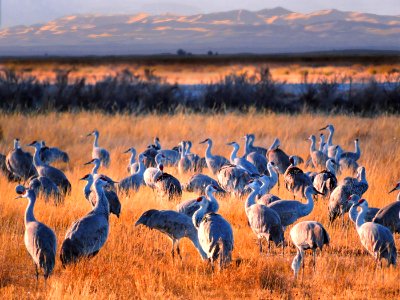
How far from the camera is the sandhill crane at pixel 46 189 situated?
11.2 metres

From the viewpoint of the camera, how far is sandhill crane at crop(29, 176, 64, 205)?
11.2 m

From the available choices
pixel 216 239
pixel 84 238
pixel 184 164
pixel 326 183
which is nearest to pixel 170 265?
pixel 216 239

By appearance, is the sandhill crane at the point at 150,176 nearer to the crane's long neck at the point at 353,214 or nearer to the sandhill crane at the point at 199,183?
the sandhill crane at the point at 199,183

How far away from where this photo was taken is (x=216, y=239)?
800 centimetres

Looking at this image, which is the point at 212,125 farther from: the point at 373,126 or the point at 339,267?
the point at 339,267

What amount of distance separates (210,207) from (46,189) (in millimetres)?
2923

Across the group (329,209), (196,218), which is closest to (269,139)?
(329,209)

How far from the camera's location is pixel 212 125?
2045 centimetres

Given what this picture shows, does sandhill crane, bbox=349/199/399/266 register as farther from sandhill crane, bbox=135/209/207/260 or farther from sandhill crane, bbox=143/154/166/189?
sandhill crane, bbox=143/154/166/189

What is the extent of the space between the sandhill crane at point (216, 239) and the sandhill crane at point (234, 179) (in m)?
3.96

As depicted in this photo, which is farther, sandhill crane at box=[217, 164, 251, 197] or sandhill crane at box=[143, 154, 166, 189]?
sandhill crane at box=[143, 154, 166, 189]

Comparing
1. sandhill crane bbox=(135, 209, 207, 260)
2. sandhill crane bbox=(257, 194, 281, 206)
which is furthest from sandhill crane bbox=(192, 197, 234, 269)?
sandhill crane bbox=(257, 194, 281, 206)

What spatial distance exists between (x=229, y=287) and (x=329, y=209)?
345cm

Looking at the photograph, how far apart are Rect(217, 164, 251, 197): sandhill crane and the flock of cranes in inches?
0.7
